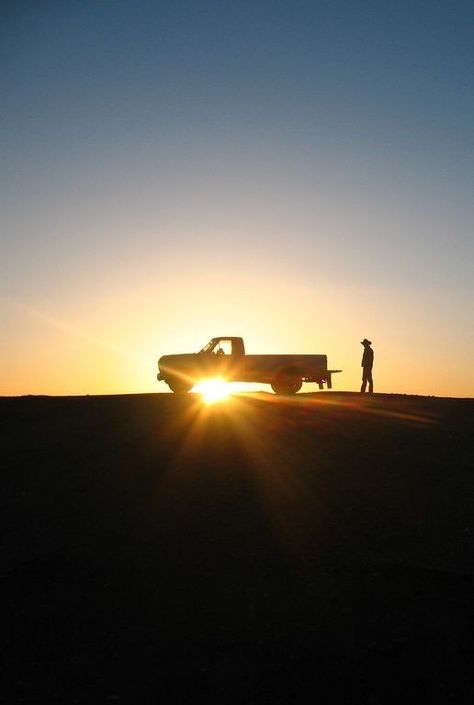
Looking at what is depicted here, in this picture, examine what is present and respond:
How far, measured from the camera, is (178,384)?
87.8 feet

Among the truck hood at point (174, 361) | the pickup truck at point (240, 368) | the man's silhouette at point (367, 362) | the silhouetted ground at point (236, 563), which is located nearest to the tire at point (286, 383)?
the pickup truck at point (240, 368)

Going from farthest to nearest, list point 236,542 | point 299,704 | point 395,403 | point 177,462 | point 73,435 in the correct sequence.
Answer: point 395,403
point 73,435
point 177,462
point 236,542
point 299,704

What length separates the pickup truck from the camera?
2627 cm

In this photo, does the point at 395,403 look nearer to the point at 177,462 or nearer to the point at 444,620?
the point at 177,462

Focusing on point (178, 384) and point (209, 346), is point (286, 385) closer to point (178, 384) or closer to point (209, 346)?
point (209, 346)

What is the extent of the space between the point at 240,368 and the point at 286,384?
2.03 metres

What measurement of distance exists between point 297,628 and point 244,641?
0.69 metres

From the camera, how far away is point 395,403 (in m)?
22.2

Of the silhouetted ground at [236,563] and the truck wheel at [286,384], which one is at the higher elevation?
the truck wheel at [286,384]

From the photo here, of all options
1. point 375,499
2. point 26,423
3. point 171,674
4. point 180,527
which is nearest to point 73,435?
point 26,423

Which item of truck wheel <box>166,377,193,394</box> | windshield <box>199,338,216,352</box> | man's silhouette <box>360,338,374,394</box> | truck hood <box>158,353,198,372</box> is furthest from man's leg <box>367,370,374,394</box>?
truck wheel <box>166,377,193,394</box>

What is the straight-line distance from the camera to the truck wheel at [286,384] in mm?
27453

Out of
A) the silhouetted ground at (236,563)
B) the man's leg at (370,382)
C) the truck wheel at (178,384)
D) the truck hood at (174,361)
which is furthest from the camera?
the man's leg at (370,382)

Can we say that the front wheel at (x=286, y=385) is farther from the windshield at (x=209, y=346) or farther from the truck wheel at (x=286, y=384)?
the windshield at (x=209, y=346)
